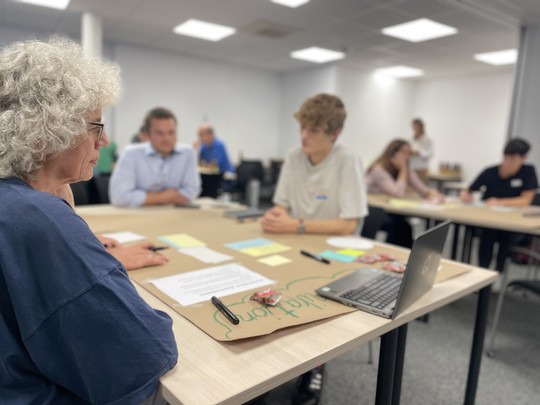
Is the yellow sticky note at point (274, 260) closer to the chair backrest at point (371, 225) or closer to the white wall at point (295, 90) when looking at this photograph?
the chair backrest at point (371, 225)

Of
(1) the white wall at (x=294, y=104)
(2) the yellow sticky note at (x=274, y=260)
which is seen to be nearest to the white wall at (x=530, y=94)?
(1) the white wall at (x=294, y=104)

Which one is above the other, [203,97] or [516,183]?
[203,97]

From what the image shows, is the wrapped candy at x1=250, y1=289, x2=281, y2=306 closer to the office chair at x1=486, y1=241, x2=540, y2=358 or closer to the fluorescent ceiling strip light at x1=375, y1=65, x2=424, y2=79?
the office chair at x1=486, y1=241, x2=540, y2=358

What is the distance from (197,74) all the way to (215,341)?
6942 mm

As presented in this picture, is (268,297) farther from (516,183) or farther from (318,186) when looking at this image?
(516,183)

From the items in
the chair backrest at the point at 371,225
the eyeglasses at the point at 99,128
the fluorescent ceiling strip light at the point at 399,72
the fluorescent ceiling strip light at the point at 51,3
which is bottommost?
the chair backrest at the point at 371,225

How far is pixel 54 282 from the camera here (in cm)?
62

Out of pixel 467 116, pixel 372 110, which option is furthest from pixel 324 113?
pixel 467 116

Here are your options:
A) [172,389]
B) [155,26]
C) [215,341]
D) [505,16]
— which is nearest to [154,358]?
[172,389]

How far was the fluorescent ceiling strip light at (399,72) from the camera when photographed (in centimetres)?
728

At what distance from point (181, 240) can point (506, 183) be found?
321cm

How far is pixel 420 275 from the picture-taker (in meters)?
1.05

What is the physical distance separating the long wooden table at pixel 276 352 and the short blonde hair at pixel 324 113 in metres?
0.92

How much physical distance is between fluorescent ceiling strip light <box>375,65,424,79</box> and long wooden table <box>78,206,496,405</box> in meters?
6.79
